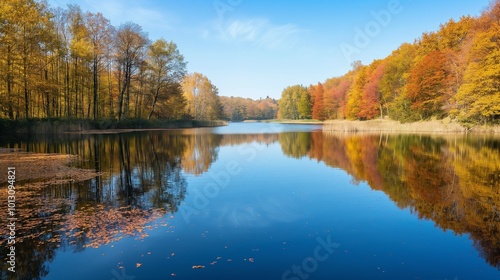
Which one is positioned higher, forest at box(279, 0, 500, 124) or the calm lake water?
forest at box(279, 0, 500, 124)

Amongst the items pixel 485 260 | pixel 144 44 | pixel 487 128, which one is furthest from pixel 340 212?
pixel 144 44

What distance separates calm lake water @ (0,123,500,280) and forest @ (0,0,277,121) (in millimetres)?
26558

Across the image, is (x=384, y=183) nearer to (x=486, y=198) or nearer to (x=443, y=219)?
(x=486, y=198)

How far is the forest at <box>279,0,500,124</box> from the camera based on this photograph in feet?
118

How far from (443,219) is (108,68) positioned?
51945 mm

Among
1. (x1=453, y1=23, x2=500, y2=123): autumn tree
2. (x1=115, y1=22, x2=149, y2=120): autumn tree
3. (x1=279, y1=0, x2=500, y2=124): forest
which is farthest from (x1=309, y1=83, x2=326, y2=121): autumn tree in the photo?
(x1=115, y1=22, x2=149, y2=120): autumn tree

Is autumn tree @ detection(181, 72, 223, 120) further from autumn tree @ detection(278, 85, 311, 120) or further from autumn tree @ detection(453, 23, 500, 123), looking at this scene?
autumn tree @ detection(453, 23, 500, 123)

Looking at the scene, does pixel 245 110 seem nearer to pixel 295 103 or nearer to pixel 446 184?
pixel 295 103

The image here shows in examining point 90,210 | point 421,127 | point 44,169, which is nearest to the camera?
point 90,210
